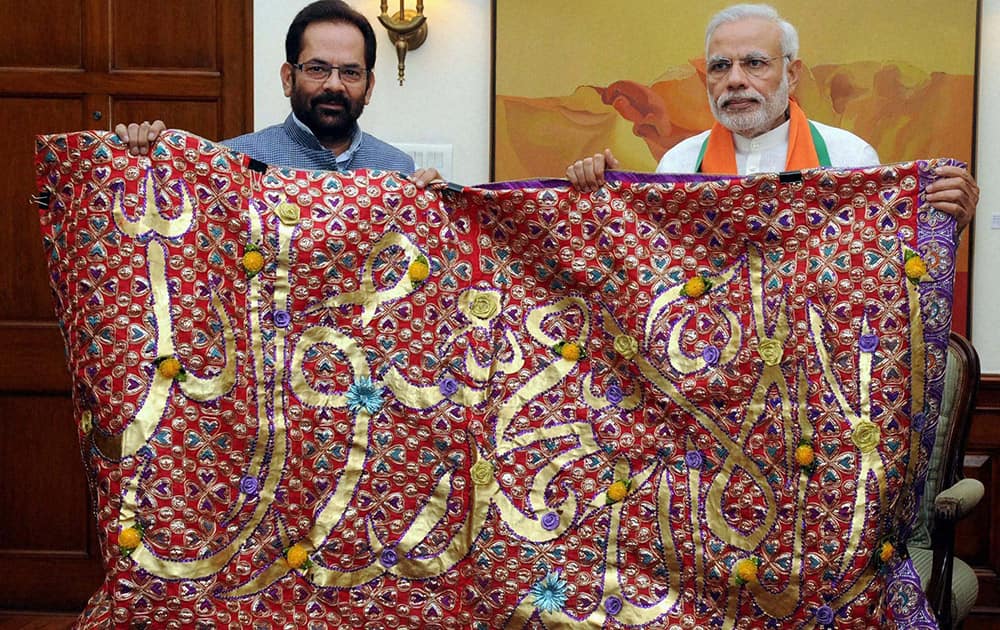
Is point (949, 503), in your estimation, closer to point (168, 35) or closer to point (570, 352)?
point (570, 352)

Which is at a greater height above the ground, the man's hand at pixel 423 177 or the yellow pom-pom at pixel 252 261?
the man's hand at pixel 423 177

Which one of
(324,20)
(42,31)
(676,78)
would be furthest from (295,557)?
(42,31)

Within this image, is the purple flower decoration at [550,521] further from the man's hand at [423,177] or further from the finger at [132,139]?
the finger at [132,139]

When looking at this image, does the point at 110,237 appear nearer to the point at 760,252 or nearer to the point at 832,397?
the point at 760,252

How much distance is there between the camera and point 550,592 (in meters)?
2.04

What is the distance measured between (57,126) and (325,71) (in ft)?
4.77

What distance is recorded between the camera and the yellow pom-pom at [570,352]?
7.04ft

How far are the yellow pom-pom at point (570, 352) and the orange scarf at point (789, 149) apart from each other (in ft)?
2.50

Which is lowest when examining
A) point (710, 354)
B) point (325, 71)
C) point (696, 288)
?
point (710, 354)

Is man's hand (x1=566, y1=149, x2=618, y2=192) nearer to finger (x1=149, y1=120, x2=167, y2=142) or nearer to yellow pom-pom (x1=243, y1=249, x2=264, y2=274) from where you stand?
yellow pom-pom (x1=243, y1=249, x2=264, y2=274)

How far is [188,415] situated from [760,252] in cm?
121

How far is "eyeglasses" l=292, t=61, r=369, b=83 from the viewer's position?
8.32ft

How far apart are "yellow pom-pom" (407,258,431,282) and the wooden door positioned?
1572mm

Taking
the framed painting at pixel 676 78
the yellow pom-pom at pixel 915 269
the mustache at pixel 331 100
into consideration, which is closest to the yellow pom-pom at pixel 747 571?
the yellow pom-pom at pixel 915 269
